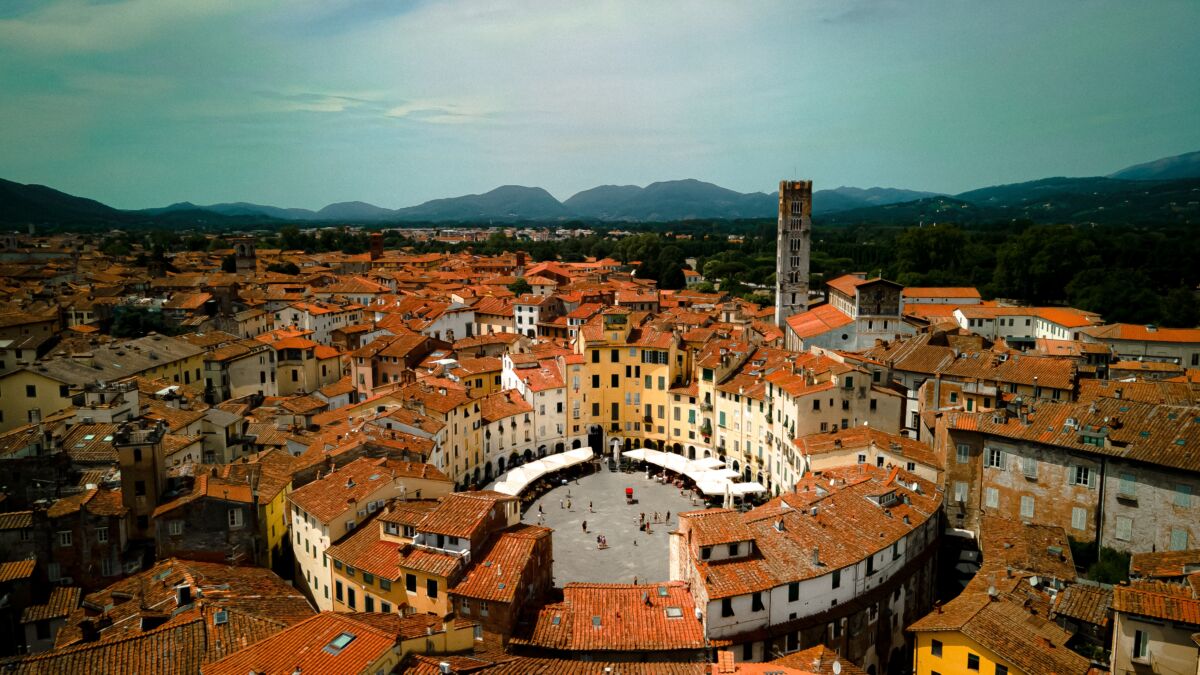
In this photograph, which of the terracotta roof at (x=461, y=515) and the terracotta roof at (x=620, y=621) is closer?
the terracotta roof at (x=620, y=621)

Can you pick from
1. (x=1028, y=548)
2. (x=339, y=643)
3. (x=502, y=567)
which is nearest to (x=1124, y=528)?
(x=1028, y=548)

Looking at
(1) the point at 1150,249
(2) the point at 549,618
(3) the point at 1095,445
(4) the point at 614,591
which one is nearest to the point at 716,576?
(4) the point at 614,591

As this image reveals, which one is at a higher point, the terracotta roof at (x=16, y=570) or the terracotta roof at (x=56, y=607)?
the terracotta roof at (x=16, y=570)

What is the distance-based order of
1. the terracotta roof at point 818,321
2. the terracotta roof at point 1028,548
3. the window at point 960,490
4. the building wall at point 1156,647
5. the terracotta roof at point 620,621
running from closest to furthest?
the building wall at point 1156,647 → the terracotta roof at point 620,621 → the terracotta roof at point 1028,548 → the window at point 960,490 → the terracotta roof at point 818,321

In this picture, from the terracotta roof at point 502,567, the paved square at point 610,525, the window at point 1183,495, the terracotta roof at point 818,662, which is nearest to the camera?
the terracotta roof at point 818,662

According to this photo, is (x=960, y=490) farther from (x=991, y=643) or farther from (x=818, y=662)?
(x=818, y=662)

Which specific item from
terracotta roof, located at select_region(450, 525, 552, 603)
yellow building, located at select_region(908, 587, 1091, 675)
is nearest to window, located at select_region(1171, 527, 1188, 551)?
yellow building, located at select_region(908, 587, 1091, 675)

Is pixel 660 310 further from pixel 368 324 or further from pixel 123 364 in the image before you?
pixel 123 364

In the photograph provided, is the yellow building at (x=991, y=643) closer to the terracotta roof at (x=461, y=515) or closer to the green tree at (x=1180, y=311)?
the terracotta roof at (x=461, y=515)

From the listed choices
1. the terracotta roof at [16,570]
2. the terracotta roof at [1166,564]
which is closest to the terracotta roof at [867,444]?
the terracotta roof at [1166,564]
